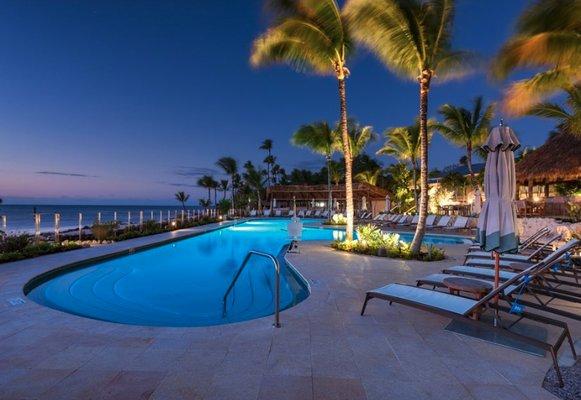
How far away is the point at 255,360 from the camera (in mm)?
2924

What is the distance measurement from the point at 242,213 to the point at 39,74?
797 inches

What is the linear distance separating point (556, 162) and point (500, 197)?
14.8 m

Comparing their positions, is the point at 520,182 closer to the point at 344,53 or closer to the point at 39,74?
the point at 344,53

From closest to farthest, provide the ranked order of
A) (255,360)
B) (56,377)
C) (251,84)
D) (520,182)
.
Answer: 1. (56,377)
2. (255,360)
3. (520,182)
4. (251,84)

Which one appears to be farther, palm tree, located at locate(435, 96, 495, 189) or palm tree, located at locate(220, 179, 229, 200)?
palm tree, located at locate(220, 179, 229, 200)

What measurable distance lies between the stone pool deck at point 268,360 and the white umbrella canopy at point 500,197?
1.09 metres

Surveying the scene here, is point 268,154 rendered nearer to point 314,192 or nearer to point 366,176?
point 314,192

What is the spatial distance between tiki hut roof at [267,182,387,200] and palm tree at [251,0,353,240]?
20123 mm

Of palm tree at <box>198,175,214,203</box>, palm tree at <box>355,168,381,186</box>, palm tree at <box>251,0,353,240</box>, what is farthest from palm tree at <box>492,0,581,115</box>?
palm tree at <box>198,175,214,203</box>

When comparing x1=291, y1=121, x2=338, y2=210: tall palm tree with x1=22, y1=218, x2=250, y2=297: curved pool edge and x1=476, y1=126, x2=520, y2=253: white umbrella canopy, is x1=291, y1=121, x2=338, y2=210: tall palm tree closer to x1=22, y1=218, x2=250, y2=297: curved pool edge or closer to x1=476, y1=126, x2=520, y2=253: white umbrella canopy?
x1=22, y1=218, x2=250, y2=297: curved pool edge

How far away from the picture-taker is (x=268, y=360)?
2.93 meters

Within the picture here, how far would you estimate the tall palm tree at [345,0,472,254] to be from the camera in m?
7.81

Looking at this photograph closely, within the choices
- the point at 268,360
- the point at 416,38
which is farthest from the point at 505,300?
the point at 416,38

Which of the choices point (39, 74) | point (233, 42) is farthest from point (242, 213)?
point (39, 74)
